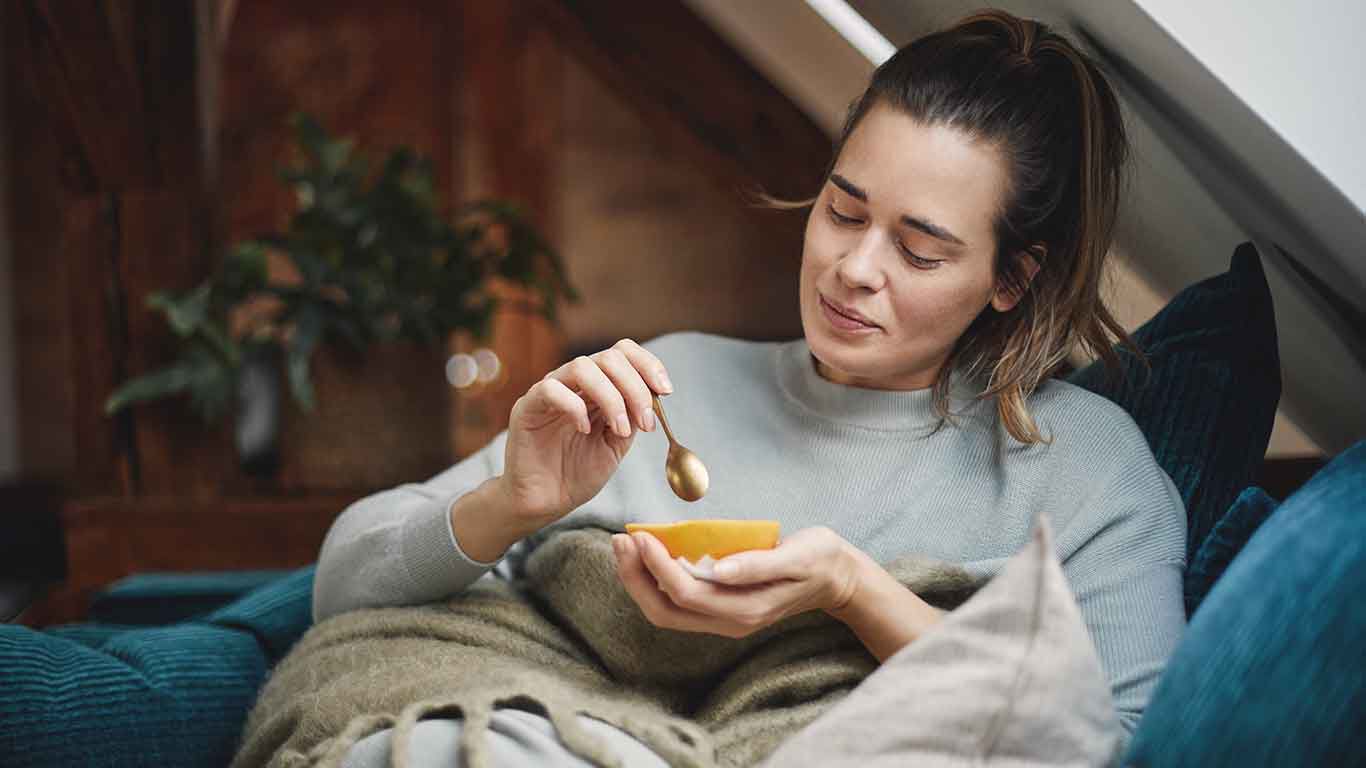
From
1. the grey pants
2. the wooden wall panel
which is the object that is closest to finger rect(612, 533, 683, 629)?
the grey pants

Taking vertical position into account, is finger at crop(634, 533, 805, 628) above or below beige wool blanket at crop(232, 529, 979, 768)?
above

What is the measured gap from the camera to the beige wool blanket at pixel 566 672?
99 centimetres

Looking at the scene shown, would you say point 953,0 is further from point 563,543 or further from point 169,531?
point 169,531

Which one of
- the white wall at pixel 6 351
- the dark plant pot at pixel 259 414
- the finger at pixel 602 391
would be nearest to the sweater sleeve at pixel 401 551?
the finger at pixel 602 391

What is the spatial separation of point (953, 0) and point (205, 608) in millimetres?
1241

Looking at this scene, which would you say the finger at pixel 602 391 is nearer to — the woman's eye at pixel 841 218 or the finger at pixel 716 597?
the finger at pixel 716 597

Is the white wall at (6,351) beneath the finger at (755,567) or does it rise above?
beneath

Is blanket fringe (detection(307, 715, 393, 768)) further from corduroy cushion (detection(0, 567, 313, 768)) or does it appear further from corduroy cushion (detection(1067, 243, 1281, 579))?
corduroy cushion (detection(1067, 243, 1281, 579))

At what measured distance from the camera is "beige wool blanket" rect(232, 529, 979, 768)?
39.1 inches

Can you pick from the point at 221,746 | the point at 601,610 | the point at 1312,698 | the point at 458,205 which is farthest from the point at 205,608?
the point at 458,205

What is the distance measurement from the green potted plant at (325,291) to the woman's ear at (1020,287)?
4.38 feet

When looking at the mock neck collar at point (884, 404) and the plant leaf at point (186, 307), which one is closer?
the mock neck collar at point (884, 404)

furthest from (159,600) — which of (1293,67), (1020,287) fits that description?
(1293,67)

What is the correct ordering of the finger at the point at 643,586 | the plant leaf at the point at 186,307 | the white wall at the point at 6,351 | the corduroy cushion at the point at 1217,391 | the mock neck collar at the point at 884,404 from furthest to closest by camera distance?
the white wall at the point at 6,351
the plant leaf at the point at 186,307
the mock neck collar at the point at 884,404
the corduroy cushion at the point at 1217,391
the finger at the point at 643,586
